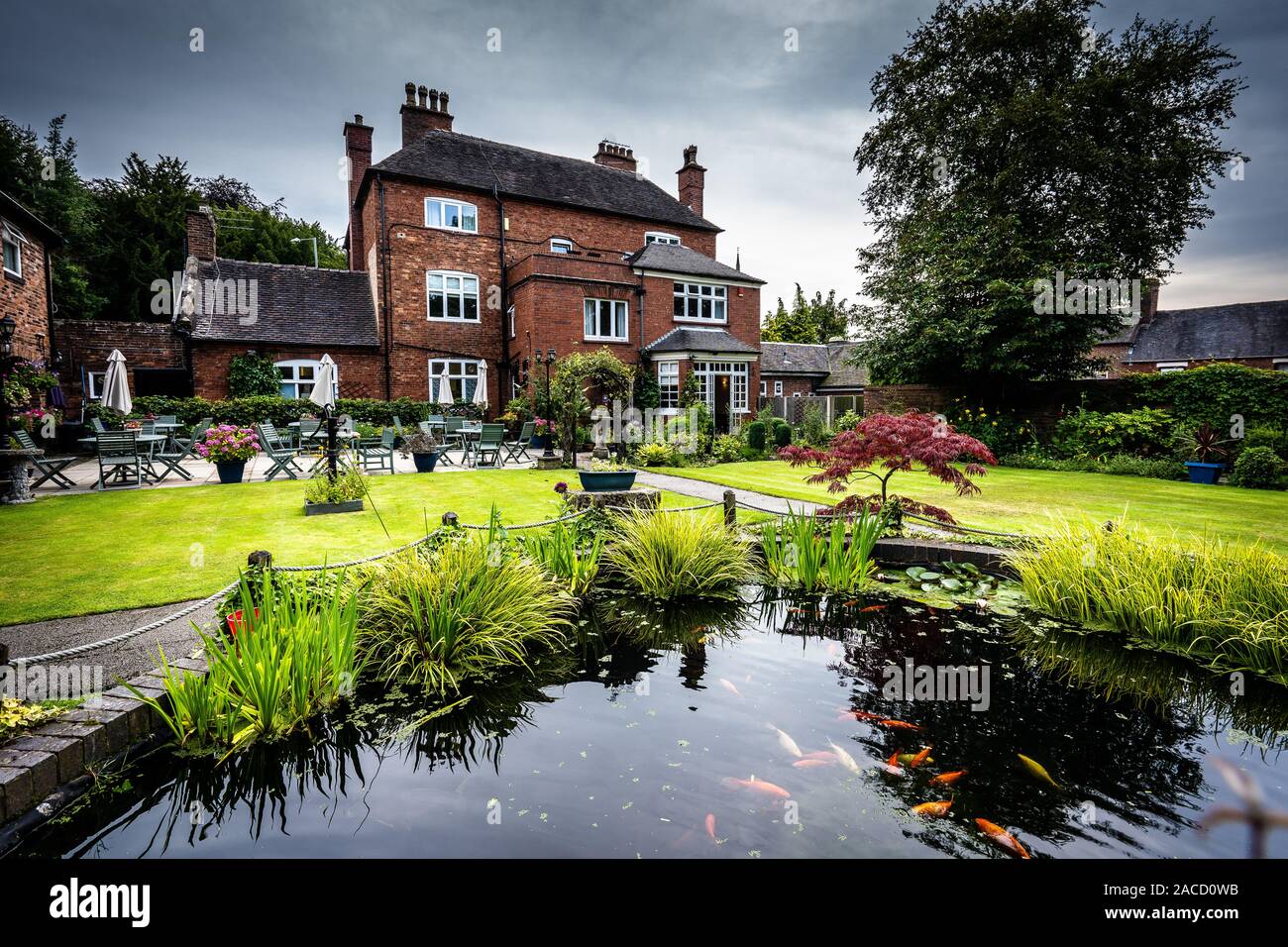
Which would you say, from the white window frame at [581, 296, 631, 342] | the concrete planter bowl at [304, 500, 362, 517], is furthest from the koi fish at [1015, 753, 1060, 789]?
the white window frame at [581, 296, 631, 342]

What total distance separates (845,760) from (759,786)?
0.53 meters

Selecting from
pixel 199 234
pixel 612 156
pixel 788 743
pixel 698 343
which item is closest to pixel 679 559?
pixel 788 743

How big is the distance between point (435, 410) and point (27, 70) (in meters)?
12.6

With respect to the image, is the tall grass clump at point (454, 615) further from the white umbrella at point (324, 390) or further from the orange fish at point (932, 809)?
the white umbrella at point (324, 390)

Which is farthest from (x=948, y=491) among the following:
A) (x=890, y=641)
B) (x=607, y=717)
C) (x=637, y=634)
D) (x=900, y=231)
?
(x=900, y=231)

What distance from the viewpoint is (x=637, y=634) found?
4.82 m

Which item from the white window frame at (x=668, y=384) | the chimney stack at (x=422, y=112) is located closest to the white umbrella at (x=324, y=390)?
the white window frame at (x=668, y=384)

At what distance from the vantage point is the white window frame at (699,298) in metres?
24.2

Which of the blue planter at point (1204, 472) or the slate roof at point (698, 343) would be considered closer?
the blue planter at point (1204, 472)

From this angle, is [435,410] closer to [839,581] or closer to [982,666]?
[839,581]

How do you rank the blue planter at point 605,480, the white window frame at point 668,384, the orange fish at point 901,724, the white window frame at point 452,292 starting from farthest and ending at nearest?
the white window frame at point 668,384
the white window frame at point 452,292
the blue planter at point 605,480
the orange fish at point 901,724

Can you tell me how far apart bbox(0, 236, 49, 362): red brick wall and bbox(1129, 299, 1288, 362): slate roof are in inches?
1952

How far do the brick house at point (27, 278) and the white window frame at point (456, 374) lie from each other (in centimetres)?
1021
